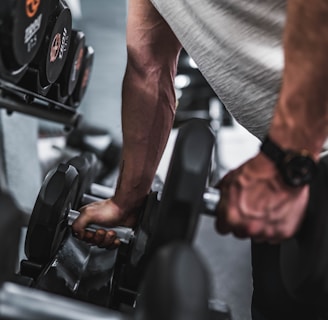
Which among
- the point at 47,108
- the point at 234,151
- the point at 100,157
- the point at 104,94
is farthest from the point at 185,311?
the point at 234,151

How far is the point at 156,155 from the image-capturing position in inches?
43.5

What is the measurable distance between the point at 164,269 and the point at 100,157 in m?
1.47

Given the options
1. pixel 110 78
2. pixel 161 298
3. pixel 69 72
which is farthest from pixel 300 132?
pixel 110 78

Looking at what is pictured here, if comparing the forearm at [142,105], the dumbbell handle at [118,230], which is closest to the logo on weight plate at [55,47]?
the forearm at [142,105]

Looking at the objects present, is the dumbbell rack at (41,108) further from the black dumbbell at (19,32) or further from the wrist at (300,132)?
the wrist at (300,132)

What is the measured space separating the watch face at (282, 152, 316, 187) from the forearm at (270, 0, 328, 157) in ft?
0.07

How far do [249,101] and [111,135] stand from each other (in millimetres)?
1375

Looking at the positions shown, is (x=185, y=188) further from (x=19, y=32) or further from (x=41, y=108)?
(x=41, y=108)

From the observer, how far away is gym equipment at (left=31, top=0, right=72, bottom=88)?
0.98m

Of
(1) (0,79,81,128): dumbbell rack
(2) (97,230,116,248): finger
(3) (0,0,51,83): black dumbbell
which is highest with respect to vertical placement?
(3) (0,0,51,83): black dumbbell

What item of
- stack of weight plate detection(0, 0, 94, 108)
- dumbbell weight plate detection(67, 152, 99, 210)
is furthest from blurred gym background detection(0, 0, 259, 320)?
stack of weight plate detection(0, 0, 94, 108)

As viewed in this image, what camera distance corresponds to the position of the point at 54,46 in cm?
102

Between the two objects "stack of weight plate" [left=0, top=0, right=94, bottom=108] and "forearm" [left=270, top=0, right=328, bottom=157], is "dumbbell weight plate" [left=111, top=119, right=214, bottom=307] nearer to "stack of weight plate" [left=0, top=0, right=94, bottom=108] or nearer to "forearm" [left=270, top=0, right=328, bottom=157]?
"forearm" [left=270, top=0, right=328, bottom=157]

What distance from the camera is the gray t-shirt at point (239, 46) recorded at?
2.75 feet
